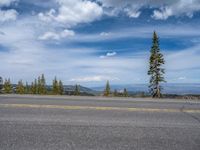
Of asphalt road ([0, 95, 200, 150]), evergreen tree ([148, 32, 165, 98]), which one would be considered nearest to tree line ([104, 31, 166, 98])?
evergreen tree ([148, 32, 165, 98])

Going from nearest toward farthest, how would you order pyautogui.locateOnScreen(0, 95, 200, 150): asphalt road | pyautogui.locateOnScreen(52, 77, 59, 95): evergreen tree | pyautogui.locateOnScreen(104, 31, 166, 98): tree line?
pyautogui.locateOnScreen(0, 95, 200, 150): asphalt road → pyautogui.locateOnScreen(104, 31, 166, 98): tree line → pyautogui.locateOnScreen(52, 77, 59, 95): evergreen tree

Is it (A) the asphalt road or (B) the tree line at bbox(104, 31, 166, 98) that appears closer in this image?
(A) the asphalt road

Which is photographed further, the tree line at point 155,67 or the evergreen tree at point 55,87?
the evergreen tree at point 55,87

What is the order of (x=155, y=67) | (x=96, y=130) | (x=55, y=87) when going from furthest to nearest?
1. (x=55, y=87)
2. (x=155, y=67)
3. (x=96, y=130)

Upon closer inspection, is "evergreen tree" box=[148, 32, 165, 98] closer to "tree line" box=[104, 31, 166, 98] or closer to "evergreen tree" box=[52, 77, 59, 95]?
"tree line" box=[104, 31, 166, 98]

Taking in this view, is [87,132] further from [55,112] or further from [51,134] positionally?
[55,112]

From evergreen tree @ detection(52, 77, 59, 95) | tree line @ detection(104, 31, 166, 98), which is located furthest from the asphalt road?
evergreen tree @ detection(52, 77, 59, 95)

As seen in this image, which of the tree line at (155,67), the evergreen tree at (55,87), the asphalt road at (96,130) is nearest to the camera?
the asphalt road at (96,130)

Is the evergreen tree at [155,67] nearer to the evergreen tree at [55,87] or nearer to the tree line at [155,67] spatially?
the tree line at [155,67]

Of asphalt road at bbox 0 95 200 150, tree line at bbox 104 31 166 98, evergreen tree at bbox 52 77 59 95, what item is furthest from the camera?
evergreen tree at bbox 52 77 59 95

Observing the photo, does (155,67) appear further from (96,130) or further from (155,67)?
(96,130)

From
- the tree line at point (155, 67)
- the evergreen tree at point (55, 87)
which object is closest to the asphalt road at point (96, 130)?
the tree line at point (155, 67)

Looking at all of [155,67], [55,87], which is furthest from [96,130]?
[55,87]

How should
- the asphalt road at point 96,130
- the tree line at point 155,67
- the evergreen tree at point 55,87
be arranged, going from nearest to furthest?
the asphalt road at point 96,130 → the tree line at point 155,67 → the evergreen tree at point 55,87
